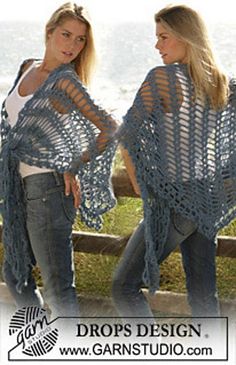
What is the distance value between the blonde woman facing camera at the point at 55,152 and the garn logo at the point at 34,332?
0.22 metres

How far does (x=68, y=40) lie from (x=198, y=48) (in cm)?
52

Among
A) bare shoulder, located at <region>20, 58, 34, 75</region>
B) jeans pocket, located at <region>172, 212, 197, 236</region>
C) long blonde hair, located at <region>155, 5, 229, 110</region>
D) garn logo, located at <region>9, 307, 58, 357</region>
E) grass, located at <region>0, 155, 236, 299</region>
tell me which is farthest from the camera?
grass, located at <region>0, 155, 236, 299</region>

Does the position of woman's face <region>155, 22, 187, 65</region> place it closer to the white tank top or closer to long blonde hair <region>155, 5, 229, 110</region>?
long blonde hair <region>155, 5, 229, 110</region>

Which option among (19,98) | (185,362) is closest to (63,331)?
(185,362)

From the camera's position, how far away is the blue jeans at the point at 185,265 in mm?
3006

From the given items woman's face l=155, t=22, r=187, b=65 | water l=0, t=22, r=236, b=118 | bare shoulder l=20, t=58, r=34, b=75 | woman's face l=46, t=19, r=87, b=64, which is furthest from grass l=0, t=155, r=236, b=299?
water l=0, t=22, r=236, b=118

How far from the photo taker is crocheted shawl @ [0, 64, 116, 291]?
118 inches

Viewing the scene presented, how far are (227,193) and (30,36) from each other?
5932mm

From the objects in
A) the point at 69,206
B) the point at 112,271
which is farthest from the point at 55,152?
the point at 112,271

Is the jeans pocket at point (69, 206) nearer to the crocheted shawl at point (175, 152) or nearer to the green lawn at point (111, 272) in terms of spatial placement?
the crocheted shawl at point (175, 152)

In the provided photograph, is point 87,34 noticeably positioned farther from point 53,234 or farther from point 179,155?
point 53,234

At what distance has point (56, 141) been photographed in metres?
3.06

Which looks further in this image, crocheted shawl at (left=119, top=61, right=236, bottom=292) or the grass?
the grass

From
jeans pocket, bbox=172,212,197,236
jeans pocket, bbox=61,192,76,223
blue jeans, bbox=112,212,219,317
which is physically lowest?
blue jeans, bbox=112,212,219,317
